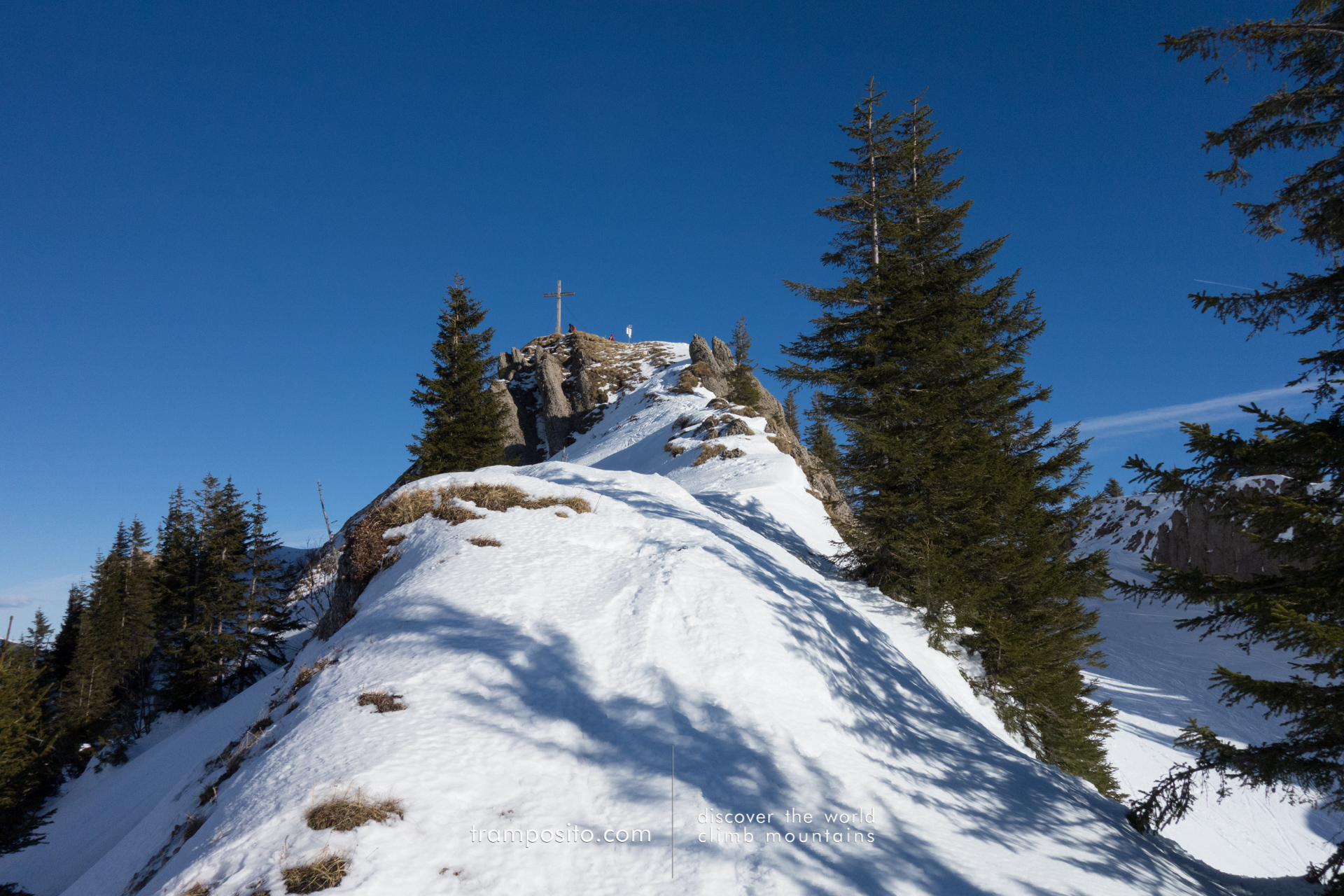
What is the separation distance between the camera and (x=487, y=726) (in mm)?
5902

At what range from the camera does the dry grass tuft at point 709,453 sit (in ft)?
89.6

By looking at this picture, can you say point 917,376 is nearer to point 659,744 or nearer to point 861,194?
point 861,194

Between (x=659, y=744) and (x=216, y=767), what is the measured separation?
653cm

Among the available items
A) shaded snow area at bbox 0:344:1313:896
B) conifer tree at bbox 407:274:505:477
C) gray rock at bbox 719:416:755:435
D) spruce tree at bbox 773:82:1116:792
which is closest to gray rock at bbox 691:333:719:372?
gray rock at bbox 719:416:755:435

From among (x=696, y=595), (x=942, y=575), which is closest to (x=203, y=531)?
(x=696, y=595)

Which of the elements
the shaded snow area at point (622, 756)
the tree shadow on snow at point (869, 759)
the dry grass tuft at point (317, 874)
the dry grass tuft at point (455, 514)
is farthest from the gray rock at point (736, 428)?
the dry grass tuft at point (317, 874)

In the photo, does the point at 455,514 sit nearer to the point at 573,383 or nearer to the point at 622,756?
the point at 622,756

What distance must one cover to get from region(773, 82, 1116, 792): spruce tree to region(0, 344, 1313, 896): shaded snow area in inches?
96.0

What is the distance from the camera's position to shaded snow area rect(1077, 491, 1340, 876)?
15.2 metres

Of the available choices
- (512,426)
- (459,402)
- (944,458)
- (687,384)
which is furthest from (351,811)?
(512,426)

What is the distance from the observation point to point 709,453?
28.0 metres

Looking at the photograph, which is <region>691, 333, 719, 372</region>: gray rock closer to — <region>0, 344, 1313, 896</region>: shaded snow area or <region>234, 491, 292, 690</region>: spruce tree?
<region>234, 491, 292, 690</region>: spruce tree

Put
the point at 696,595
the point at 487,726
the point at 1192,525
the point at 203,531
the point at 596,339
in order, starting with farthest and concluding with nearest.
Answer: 1. the point at 596,339
2. the point at 1192,525
3. the point at 203,531
4. the point at 696,595
5. the point at 487,726

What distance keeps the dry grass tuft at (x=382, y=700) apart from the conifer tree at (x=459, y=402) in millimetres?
18985
